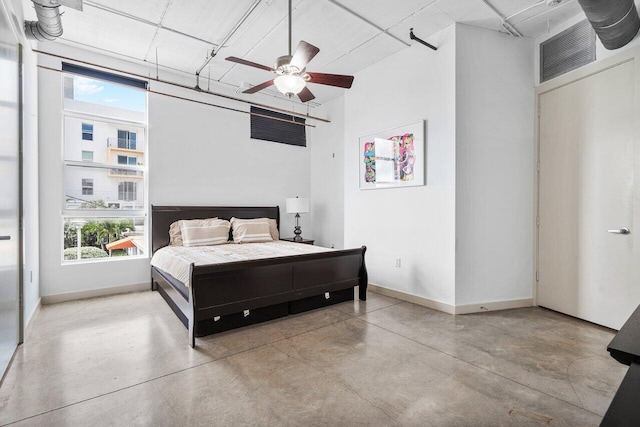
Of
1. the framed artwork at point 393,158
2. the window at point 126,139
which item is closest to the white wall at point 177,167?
the window at point 126,139

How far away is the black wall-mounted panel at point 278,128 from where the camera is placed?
5.78m

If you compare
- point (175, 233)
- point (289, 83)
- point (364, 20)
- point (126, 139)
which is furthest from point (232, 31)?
point (175, 233)

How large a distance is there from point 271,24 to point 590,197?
4.02 m

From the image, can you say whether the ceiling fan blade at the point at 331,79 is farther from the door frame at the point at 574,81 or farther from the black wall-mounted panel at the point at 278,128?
the black wall-mounted panel at the point at 278,128

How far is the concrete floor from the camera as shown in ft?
6.08

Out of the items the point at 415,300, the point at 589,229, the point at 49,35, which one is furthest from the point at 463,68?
the point at 49,35

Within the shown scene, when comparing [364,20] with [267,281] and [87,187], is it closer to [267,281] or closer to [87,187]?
[267,281]

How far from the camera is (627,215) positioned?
10.0 ft

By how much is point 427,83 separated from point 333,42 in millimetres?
1311

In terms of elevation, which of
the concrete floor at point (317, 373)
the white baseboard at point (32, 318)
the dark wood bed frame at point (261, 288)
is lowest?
the concrete floor at point (317, 373)

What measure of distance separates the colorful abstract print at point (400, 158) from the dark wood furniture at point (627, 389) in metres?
3.23

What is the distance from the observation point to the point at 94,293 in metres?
4.27

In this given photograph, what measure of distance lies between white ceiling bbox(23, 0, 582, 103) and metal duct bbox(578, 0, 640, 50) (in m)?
0.60

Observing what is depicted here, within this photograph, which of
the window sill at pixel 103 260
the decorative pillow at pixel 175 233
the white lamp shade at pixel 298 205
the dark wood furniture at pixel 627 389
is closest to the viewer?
the dark wood furniture at pixel 627 389
